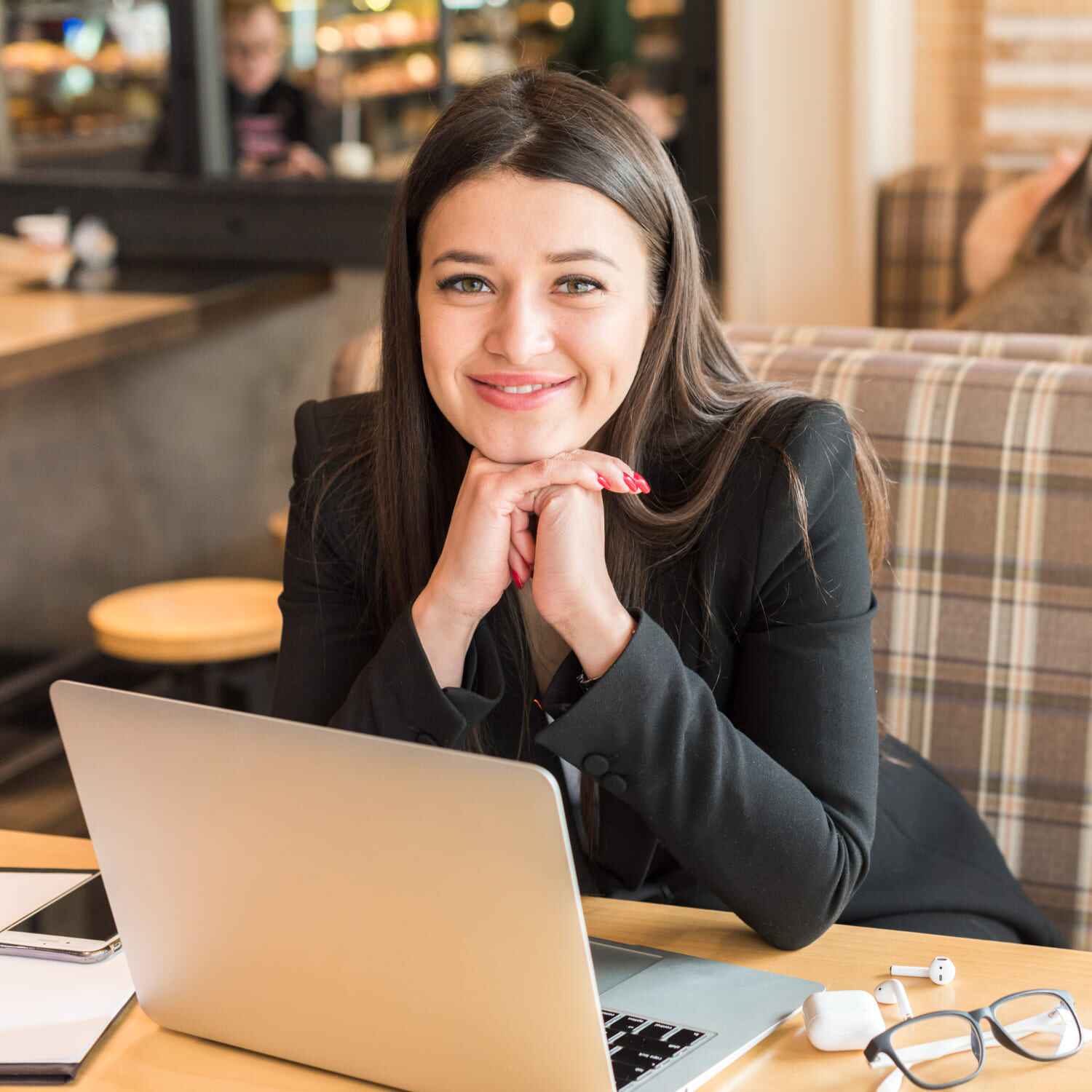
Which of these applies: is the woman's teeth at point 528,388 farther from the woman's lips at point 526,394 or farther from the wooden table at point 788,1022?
the wooden table at point 788,1022

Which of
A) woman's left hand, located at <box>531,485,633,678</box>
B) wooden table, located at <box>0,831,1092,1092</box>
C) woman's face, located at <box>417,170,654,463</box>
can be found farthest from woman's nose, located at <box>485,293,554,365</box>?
wooden table, located at <box>0,831,1092,1092</box>

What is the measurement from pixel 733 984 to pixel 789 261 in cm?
308

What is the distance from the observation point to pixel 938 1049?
0.84 m

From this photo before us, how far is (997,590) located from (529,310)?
67 centimetres

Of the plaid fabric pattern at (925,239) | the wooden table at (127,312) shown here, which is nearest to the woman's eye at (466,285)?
the wooden table at (127,312)

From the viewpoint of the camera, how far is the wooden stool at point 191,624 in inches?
102

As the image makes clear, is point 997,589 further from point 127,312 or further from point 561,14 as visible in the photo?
point 561,14

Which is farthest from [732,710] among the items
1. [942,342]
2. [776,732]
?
[942,342]

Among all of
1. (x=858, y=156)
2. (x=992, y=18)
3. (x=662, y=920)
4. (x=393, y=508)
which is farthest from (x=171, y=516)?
(x=662, y=920)

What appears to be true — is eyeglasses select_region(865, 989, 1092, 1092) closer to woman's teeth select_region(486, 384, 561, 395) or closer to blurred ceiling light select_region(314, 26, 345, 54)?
woman's teeth select_region(486, 384, 561, 395)

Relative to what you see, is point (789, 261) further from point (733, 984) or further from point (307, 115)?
point (733, 984)

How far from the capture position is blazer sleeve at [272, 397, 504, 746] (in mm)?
1123

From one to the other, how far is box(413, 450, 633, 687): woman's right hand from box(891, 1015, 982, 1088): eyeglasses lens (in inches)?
17.4

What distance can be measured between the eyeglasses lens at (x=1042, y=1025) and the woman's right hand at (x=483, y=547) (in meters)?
0.45
